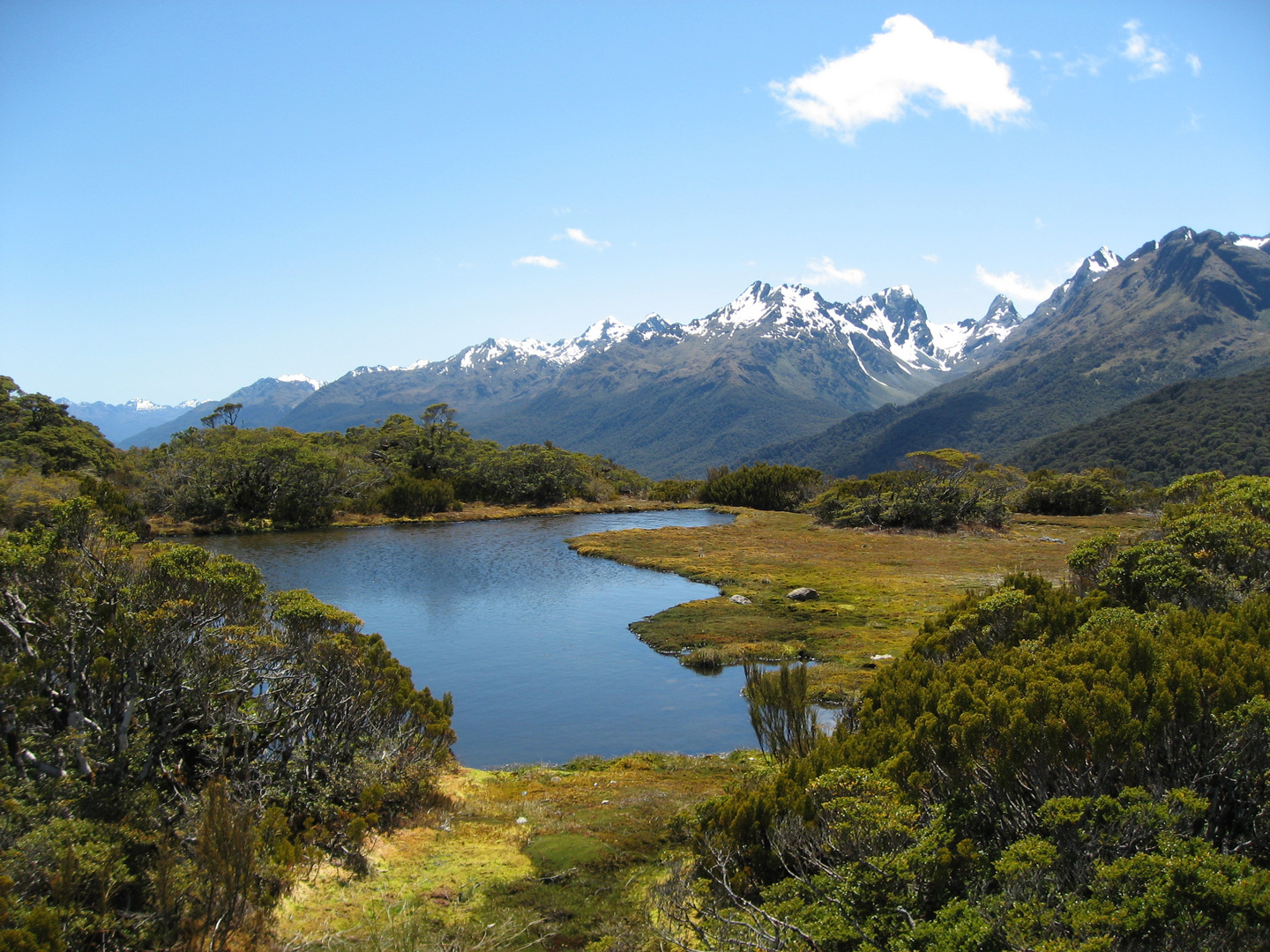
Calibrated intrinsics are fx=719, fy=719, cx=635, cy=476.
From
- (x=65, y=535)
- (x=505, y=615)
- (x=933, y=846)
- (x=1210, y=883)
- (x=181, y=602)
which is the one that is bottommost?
(x=505, y=615)

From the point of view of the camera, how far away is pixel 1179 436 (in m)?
141

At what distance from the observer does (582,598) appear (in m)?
41.8

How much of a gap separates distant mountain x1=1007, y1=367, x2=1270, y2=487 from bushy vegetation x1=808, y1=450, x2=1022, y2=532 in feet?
246

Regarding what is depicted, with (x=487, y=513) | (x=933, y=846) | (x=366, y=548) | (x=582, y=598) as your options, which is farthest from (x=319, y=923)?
(x=487, y=513)

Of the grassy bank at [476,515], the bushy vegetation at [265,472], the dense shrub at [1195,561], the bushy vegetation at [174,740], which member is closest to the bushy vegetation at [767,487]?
the grassy bank at [476,515]

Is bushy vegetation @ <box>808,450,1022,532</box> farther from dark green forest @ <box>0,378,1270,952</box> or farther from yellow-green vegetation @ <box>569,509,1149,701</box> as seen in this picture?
dark green forest @ <box>0,378,1270,952</box>

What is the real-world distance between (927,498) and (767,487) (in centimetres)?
3061

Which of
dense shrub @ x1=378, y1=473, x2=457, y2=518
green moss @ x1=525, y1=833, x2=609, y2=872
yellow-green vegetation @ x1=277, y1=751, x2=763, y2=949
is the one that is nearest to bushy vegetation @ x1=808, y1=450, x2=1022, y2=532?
dense shrub @ x1=378, y1=473, x2=457, y2=518

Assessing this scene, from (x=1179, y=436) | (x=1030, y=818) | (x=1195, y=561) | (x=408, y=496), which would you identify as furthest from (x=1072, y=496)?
(x=1179, y=436)

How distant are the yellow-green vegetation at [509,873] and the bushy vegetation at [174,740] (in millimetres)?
675

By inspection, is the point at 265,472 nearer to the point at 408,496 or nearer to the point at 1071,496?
the point at 408,496

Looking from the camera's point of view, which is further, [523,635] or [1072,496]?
[1072,496]

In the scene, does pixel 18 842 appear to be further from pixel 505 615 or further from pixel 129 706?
pixel 505 615

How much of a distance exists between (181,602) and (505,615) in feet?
85.7
